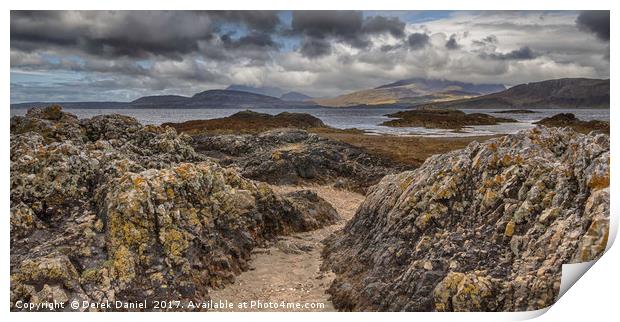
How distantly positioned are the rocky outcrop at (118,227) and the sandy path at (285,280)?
44 cm

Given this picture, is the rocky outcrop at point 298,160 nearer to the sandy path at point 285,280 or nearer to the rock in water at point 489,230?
the sandy path at point 285,280

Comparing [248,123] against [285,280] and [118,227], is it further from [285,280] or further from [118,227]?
[118,227]

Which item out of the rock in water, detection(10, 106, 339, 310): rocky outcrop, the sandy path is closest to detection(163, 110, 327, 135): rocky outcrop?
the sandy path

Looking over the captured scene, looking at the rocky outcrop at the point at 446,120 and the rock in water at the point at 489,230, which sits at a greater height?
the rocky outcrop at the point at 446,120

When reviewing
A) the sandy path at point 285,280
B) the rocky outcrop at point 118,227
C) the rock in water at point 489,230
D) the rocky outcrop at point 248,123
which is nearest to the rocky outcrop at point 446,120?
the rocky outcrop at point 248,123

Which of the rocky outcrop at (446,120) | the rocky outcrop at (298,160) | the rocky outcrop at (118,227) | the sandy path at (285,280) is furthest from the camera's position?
the rocky outcrop at (446,120)

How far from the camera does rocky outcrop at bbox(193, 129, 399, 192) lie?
26.7 metres

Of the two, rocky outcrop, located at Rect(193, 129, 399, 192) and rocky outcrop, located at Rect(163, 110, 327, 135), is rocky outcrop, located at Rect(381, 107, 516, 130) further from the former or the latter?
rocky outcrop, located at Rect(193, 129, 399, 192)

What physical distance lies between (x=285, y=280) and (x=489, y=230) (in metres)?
5.68

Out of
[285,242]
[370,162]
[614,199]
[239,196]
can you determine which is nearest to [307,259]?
[285,242]

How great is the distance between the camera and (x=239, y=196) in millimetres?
15484

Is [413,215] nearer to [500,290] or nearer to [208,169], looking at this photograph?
[500,290]

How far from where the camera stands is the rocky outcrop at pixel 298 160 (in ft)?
87.7

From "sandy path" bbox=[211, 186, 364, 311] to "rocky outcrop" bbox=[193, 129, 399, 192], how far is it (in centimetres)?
1020
